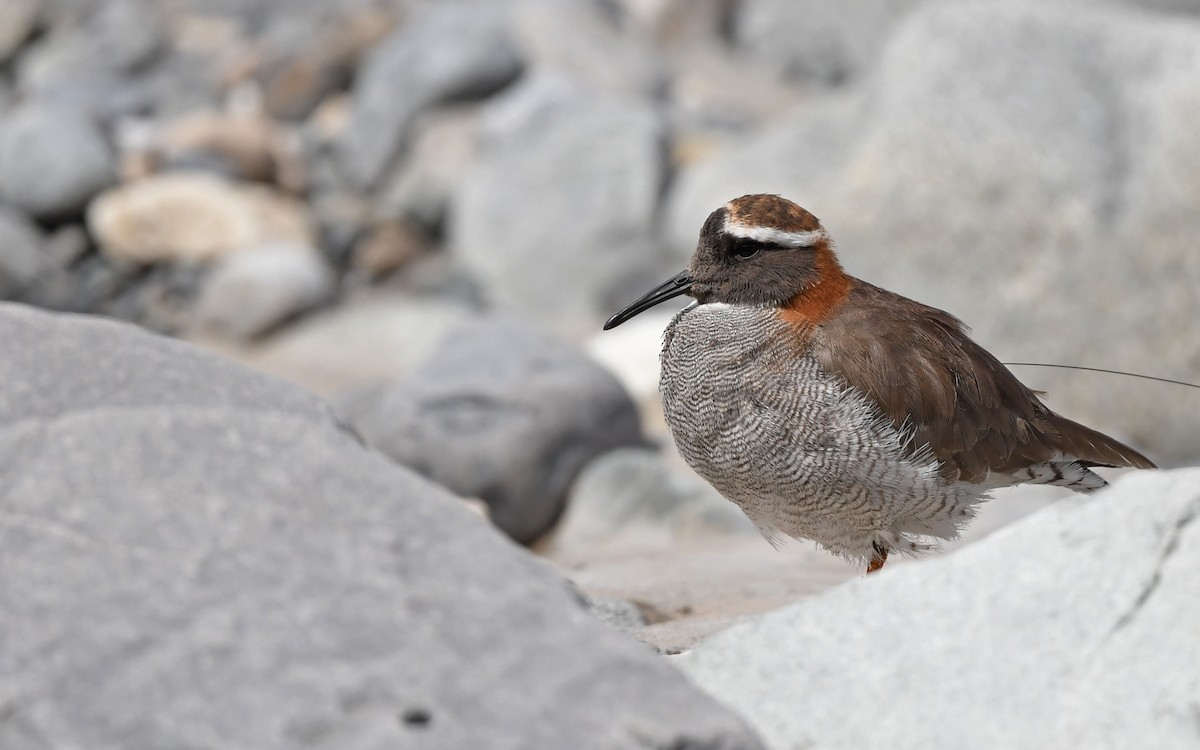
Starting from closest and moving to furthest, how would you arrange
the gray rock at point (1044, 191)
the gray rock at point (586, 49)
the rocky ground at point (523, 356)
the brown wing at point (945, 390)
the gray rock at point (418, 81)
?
1. the rocky ground at point (523, 356)
2. the brown wing at point (945, 390)
3. the gray rock at point (1044, 191)
4. the gray rock at point (418, 81)
5. the gray rock at point (586, 49)

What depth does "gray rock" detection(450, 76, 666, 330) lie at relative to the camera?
14.6m

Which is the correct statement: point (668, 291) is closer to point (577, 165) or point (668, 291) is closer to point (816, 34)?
point (577, 165)

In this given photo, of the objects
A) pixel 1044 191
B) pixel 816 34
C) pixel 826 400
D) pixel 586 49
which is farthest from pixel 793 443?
pixel 816 34

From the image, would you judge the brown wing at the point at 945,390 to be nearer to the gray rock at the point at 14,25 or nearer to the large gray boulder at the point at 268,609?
the large gray boulder at the point at 268,609

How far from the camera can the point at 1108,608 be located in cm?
337

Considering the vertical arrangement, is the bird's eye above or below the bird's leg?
above

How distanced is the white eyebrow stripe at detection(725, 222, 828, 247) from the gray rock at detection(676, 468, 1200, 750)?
79.2 inches

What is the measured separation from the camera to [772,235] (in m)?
5.43

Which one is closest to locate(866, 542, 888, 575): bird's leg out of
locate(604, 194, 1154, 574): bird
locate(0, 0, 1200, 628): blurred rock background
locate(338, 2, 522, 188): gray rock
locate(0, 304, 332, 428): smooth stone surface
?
locate(604, 194, 1154, 574): bird

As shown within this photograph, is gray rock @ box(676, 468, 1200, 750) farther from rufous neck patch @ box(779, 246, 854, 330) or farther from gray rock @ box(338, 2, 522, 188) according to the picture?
gray rock @ box(338, 2, 522, 188)

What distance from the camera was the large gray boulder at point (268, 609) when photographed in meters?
2.88

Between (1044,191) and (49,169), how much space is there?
11100mm

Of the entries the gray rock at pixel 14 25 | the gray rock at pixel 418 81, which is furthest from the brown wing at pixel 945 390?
the gray rock at pixel 14 25

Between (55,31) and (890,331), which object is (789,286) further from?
(55,31)
